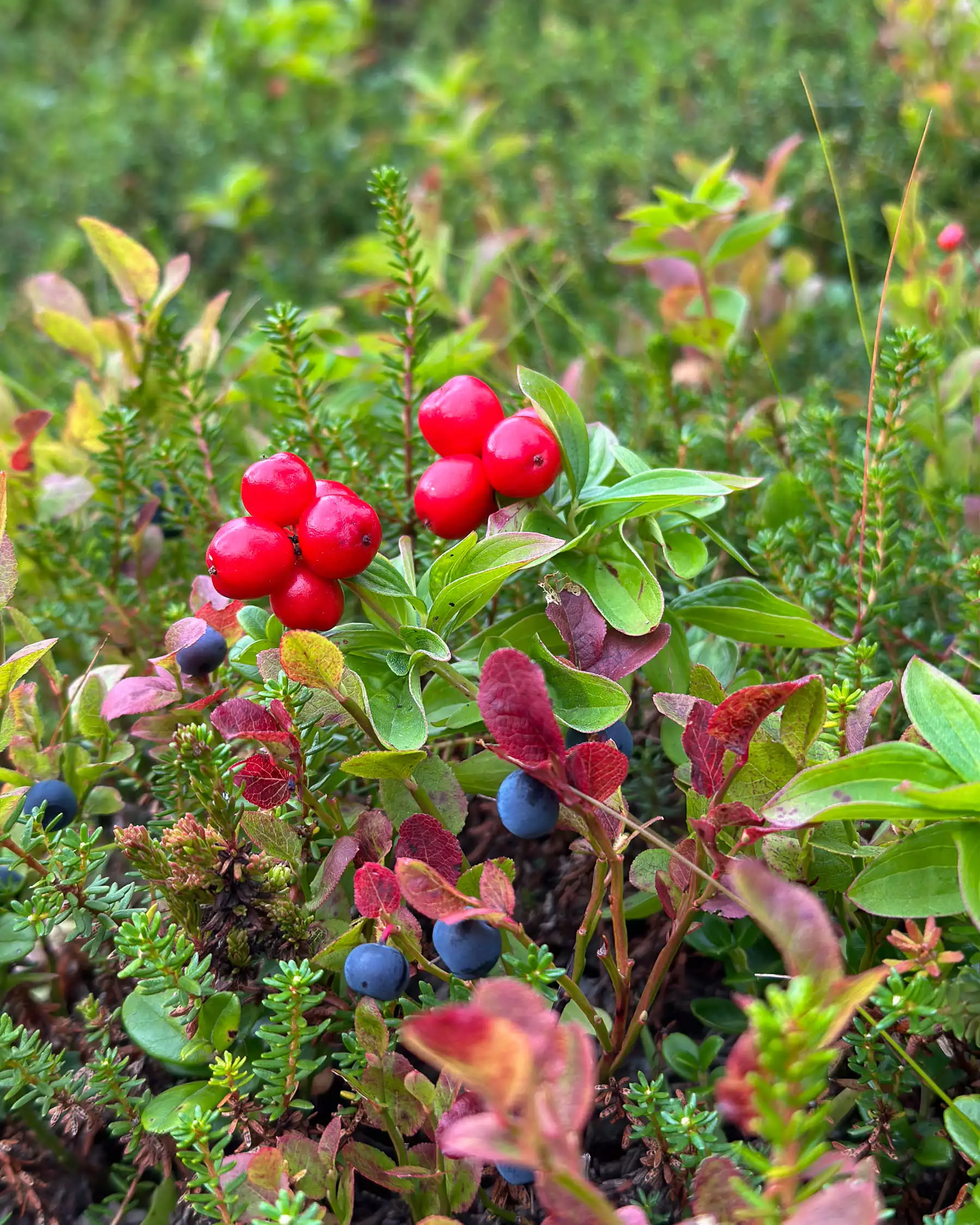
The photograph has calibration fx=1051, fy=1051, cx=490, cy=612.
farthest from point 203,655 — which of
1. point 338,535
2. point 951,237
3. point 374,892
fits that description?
point 951,237

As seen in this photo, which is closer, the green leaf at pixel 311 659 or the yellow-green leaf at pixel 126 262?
the green leaf at pixel 311 659

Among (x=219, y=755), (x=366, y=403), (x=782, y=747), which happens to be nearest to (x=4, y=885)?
(x=219, y=755)

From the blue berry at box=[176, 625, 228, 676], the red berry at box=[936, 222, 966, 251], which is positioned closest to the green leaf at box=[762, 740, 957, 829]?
the blue berry at box=[176, 625, 228, 676]

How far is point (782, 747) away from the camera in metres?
1.11

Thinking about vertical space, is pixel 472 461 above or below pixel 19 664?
above

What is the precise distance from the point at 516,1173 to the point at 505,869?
0.98 feet

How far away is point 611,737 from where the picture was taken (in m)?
1.28

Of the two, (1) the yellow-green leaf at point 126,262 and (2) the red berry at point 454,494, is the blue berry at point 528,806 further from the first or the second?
(1) the yellow-green leaf at point 126,262

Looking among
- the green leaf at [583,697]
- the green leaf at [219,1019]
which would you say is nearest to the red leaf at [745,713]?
the green leaf at [583,697]

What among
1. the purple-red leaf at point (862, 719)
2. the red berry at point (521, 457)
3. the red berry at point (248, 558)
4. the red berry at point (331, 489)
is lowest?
the purple-red leaf at point (862, 719)

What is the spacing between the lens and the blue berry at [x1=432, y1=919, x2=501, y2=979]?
3.44 ft

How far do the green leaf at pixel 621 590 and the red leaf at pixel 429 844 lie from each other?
0.31m

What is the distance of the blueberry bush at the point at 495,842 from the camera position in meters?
0.97

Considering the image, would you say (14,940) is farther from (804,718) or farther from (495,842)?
(804,718)
